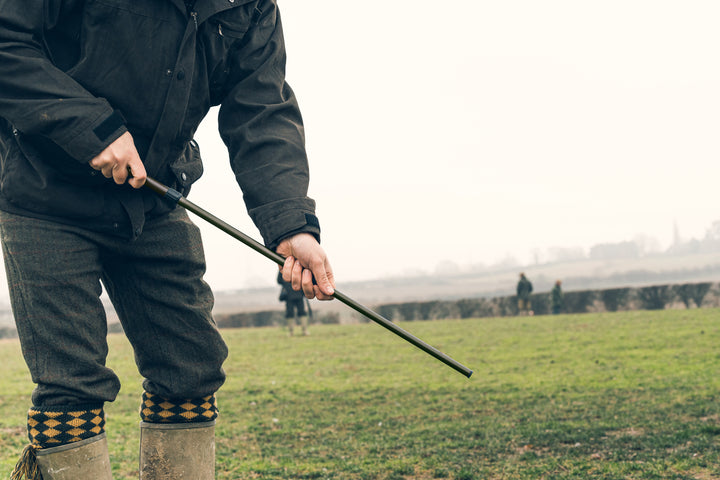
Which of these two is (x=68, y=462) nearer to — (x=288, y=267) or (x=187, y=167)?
(x=288, y=267)

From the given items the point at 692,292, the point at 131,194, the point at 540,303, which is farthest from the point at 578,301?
the point at 131,194

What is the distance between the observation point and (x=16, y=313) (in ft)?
7.07

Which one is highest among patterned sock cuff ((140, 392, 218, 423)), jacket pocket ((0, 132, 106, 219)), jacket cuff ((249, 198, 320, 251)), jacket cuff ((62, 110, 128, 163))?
jacket cuff ((62, 110, 128, 163))

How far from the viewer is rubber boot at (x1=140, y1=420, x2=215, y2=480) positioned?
242 centimetres

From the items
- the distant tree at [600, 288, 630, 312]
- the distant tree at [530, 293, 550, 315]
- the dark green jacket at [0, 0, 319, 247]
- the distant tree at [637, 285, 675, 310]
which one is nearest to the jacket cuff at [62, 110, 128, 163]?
the dark green jacket at [0, 0, 319, 247]

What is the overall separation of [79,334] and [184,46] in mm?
873

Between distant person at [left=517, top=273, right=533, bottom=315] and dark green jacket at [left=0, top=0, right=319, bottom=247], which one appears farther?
distant person at [left=517, top=273, right=533, bottom=315]

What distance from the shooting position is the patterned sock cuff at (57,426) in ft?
6.81

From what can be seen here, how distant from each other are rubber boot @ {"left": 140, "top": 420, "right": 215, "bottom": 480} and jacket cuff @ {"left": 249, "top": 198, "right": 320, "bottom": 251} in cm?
65

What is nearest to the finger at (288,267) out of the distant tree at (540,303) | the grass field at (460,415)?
the grass field at (460,415)

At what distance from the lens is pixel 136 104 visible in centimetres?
224

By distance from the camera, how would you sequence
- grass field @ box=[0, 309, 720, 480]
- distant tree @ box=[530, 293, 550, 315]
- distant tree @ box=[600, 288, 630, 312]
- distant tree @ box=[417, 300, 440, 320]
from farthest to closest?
distant tree @ box=[530, 293, 550, 315]
distant tree @ box=[417, 300, 440, 320]
distant tree @ box=[600, 288, 630, 312]
grass field @ box=[0, 309, 720, 480]

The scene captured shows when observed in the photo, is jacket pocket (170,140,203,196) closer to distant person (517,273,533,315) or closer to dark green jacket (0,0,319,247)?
dark green jacket (0,0,319,247)

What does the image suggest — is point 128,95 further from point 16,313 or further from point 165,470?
point 165,470
